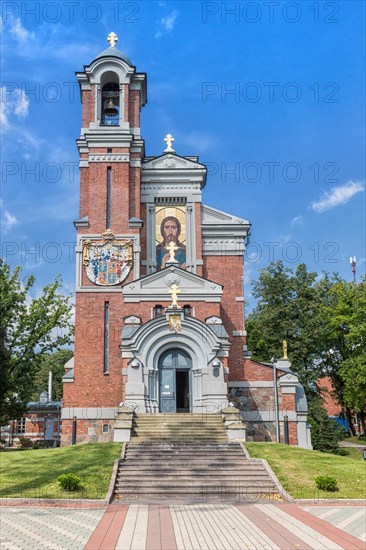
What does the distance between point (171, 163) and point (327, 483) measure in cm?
1995

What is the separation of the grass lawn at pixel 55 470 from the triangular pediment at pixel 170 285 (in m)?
8.31

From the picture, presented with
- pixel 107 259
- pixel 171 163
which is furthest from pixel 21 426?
pixel 171 163

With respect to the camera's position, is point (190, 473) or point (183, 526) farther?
point (190, 473)

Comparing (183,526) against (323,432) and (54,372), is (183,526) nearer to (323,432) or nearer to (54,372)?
(323,432)

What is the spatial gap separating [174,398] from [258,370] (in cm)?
473

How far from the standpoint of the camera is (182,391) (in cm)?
2673

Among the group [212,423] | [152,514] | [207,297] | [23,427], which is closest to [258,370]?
[207,297]

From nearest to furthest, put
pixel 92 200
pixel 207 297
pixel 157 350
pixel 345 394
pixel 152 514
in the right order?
pixel 152 514 → pixel 157 350 → pixel 207 297 → pixel 92 200 → pixel 345 394

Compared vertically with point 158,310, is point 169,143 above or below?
above

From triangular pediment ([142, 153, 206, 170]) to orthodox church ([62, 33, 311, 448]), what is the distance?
0.06 metres

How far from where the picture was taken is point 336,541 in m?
10.7

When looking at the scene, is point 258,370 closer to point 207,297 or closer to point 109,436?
point 207,297

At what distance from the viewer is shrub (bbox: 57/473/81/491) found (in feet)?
51.5

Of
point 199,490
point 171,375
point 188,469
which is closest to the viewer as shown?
point 199,490
